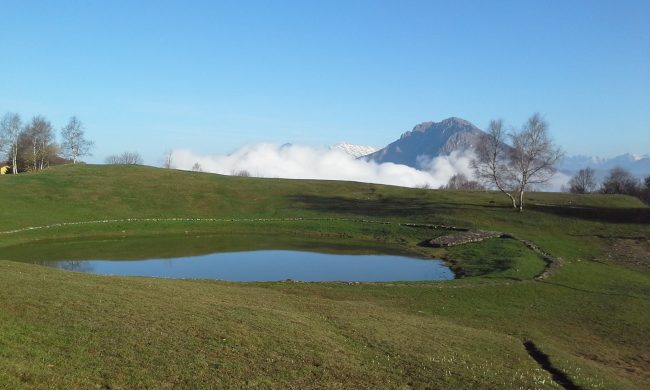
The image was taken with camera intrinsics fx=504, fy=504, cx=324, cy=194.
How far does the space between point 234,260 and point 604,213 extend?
5963cm

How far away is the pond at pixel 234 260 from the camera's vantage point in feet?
156

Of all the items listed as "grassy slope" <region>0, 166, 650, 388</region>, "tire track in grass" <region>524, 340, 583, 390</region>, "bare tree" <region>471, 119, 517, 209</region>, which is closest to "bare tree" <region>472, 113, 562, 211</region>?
"bare tree" <region>471, 119, 517, 209</region>

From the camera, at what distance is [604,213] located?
261 ft

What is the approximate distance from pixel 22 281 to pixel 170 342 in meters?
11.3

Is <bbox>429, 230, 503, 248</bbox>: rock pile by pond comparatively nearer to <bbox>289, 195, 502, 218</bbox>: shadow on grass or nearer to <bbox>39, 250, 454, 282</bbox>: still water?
<bbox>39, 250, 454, 282</bbox>: still water

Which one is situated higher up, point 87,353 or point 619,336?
point 87,353

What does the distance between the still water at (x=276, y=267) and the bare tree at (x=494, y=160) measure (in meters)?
36.6

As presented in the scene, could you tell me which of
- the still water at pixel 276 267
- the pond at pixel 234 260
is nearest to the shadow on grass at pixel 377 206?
the pond at pixel 234 260

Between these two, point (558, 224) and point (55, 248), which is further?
point (558, 224)

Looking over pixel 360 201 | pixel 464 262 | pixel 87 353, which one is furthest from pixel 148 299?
pixel 360 201

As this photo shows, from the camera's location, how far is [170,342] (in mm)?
18453

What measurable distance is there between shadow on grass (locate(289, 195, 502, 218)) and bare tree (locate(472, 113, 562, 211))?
567cm

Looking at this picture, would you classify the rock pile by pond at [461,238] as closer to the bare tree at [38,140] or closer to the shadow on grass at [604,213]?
the shadow on grass at [604,213]

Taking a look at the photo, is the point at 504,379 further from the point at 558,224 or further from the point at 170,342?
the point at 558,224
